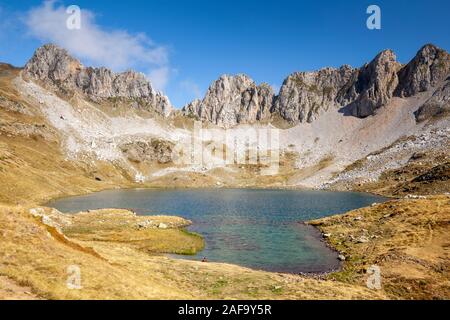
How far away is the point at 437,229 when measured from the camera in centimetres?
6081

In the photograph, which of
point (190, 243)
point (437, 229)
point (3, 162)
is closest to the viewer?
point (437, 229)

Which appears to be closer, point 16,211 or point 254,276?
point 16,211

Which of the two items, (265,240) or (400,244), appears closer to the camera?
(400,244)

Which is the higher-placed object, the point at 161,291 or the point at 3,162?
the point at 3,162

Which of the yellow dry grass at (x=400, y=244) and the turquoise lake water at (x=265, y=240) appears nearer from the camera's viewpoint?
the yellow dry grass at (x=400, y=244)

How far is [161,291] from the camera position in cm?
3256

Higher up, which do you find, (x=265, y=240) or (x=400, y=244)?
(x=400, y=244)

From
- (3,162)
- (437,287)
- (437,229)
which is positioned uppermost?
(3,162)

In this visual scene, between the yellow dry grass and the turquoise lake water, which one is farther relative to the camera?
the turquoise lake water

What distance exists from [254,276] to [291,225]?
51327 mm

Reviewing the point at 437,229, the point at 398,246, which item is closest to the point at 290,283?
the point at 398,246

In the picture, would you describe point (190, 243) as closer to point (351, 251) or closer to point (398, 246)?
point (351, 251)
